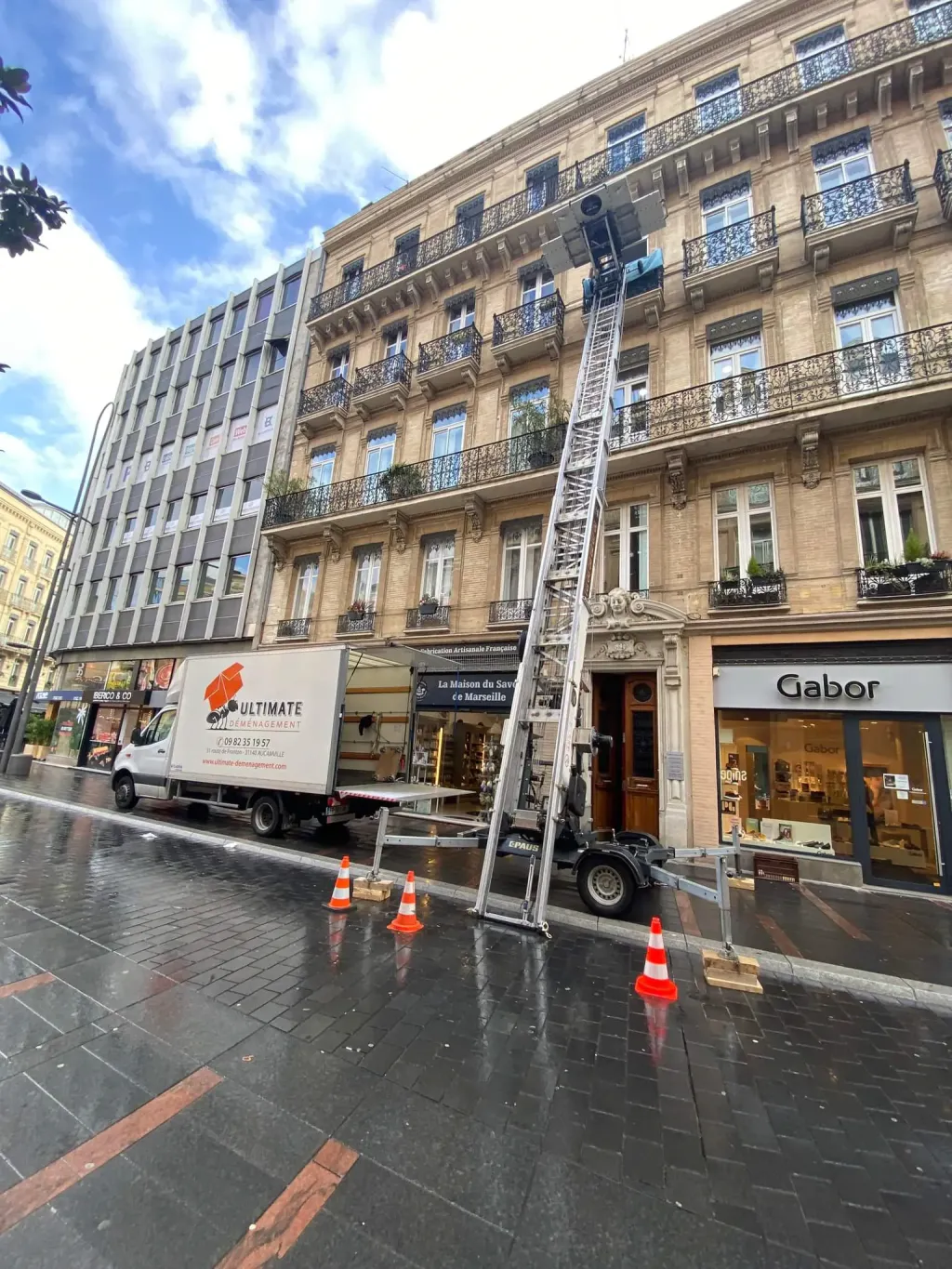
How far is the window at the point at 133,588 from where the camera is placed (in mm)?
22125

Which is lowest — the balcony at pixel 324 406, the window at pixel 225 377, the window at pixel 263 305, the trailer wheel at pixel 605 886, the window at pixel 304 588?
the trailer wheel at pixel 605 886

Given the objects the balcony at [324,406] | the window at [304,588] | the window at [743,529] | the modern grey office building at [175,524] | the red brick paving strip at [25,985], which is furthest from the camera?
the modern grey office building at [175,524]

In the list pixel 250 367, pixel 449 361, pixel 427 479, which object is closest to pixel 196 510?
pixel 250 367

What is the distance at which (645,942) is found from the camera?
5.68 meters

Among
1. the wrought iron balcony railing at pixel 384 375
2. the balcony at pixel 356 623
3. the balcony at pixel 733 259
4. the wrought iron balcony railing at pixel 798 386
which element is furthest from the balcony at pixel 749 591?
the wrought iron balcony railing at pixel 384 375

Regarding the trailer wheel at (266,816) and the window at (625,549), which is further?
the window at (625,549)

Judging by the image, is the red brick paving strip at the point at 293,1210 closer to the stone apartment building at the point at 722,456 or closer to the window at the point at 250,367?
the stone apartment building at the point at 722,456

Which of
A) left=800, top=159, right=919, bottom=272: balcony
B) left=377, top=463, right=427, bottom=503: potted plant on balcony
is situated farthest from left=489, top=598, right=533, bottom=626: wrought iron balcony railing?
left=800, top=159, right=919, bottom=272: balcony

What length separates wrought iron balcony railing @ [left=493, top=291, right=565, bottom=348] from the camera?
47.0ft

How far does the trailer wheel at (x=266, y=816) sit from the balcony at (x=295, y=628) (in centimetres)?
718

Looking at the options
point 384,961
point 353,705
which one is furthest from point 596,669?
point 384,961

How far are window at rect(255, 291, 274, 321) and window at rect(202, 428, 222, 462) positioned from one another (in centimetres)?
547

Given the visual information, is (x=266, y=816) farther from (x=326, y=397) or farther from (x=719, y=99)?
(x=719, y=99)

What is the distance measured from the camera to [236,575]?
19.6m
